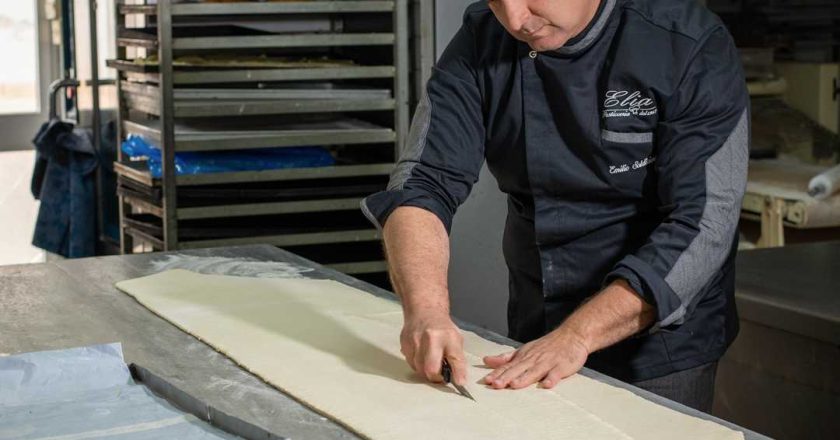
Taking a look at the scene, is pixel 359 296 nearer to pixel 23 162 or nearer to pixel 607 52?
pixel 607 52

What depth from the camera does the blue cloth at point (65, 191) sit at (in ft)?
15.5

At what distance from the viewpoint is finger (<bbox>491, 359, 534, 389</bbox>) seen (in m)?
1.53

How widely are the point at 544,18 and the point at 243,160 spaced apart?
187 cm

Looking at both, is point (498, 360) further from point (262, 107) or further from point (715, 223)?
point (262, 107)

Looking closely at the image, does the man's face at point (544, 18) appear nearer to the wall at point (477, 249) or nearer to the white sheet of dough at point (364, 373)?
the white sheet of dough at point (364, 373)

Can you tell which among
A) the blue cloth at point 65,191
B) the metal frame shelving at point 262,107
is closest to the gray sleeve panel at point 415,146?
the metal frame shelving at point 262,107

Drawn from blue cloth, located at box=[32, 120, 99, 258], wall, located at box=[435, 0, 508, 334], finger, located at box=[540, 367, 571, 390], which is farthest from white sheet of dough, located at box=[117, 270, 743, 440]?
blue cloth, located at box=[32, 120, 99, 258]

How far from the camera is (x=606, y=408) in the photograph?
145cm

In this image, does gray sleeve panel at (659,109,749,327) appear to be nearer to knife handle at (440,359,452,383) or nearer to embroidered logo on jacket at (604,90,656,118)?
embroidered logo on jacket at (604,90,656,118)

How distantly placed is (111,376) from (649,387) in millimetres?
841

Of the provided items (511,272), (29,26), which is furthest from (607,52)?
(29,26)

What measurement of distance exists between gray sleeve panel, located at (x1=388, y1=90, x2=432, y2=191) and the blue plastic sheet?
1.58m

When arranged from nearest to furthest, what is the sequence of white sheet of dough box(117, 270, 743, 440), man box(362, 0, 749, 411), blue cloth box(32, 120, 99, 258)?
white sheet of dough box(117, 270, 743, 440), man box(362, 0, 749, 411), blue cloth box(32, 120, 99, 258)

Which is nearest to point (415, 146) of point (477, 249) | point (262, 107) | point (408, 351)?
point (408, 351)
